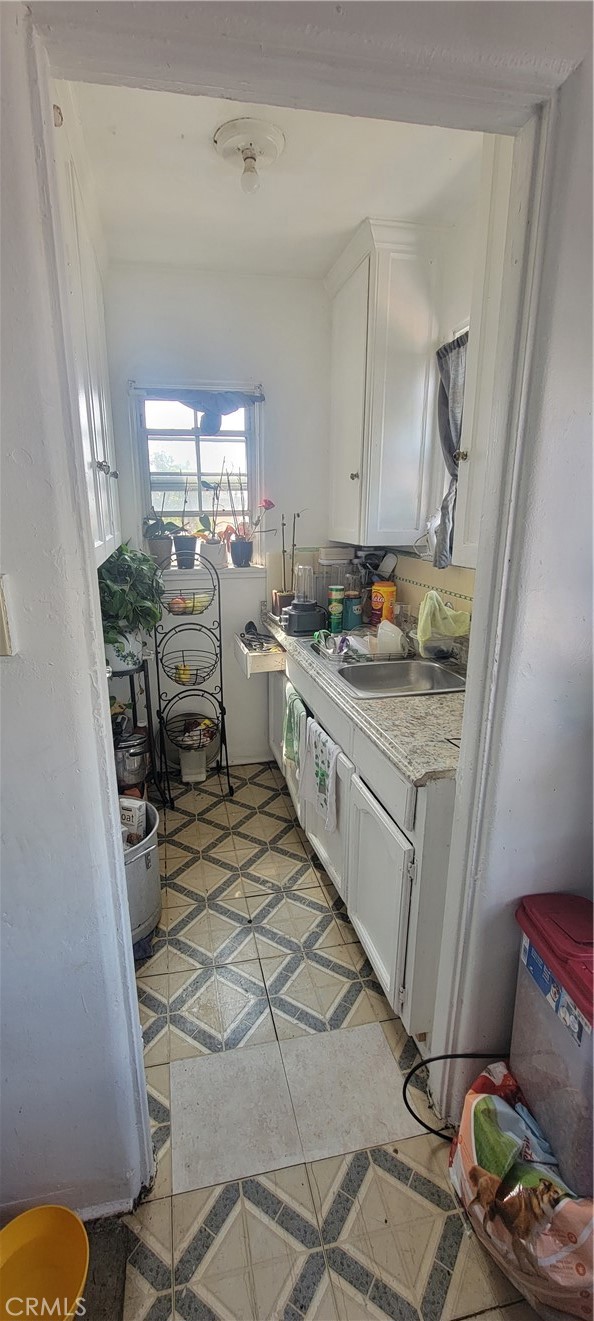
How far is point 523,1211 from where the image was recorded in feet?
3.32

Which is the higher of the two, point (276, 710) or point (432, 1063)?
point (276, 710)

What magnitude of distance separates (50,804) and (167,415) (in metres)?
2.30

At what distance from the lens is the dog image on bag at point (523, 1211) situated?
98 cm

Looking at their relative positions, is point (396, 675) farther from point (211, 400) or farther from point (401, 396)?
point (211, 400)

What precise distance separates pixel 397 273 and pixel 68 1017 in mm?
2495

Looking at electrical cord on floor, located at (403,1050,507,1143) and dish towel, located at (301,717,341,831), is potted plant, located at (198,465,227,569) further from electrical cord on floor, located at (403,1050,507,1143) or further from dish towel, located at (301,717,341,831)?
electrical cord on floor, located at (403,1050,507,1143)

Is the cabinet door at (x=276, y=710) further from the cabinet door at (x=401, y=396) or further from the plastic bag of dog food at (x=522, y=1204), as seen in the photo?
the plastic bag of dog food at (x=522, y=1204)

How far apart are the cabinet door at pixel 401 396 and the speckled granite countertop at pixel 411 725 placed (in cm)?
78

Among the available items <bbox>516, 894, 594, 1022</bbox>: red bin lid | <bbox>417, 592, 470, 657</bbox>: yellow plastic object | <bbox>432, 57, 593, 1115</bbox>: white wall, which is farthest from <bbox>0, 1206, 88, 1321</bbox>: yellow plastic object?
<bbox>417, 592, 470, 657</bbox>: yellow plastic object

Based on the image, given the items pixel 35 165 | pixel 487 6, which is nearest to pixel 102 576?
pixel 35 165

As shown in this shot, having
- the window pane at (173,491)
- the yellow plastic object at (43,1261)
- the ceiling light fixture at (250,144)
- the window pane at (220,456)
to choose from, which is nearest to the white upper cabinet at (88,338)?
the ceiling light fixture at (250,144)

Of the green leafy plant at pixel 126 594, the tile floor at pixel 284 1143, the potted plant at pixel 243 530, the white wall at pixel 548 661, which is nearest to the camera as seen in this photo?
the white wall at pixel 548 661

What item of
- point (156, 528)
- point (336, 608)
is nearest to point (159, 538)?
point (156, 528)

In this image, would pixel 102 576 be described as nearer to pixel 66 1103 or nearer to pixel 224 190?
pixel 224 190
